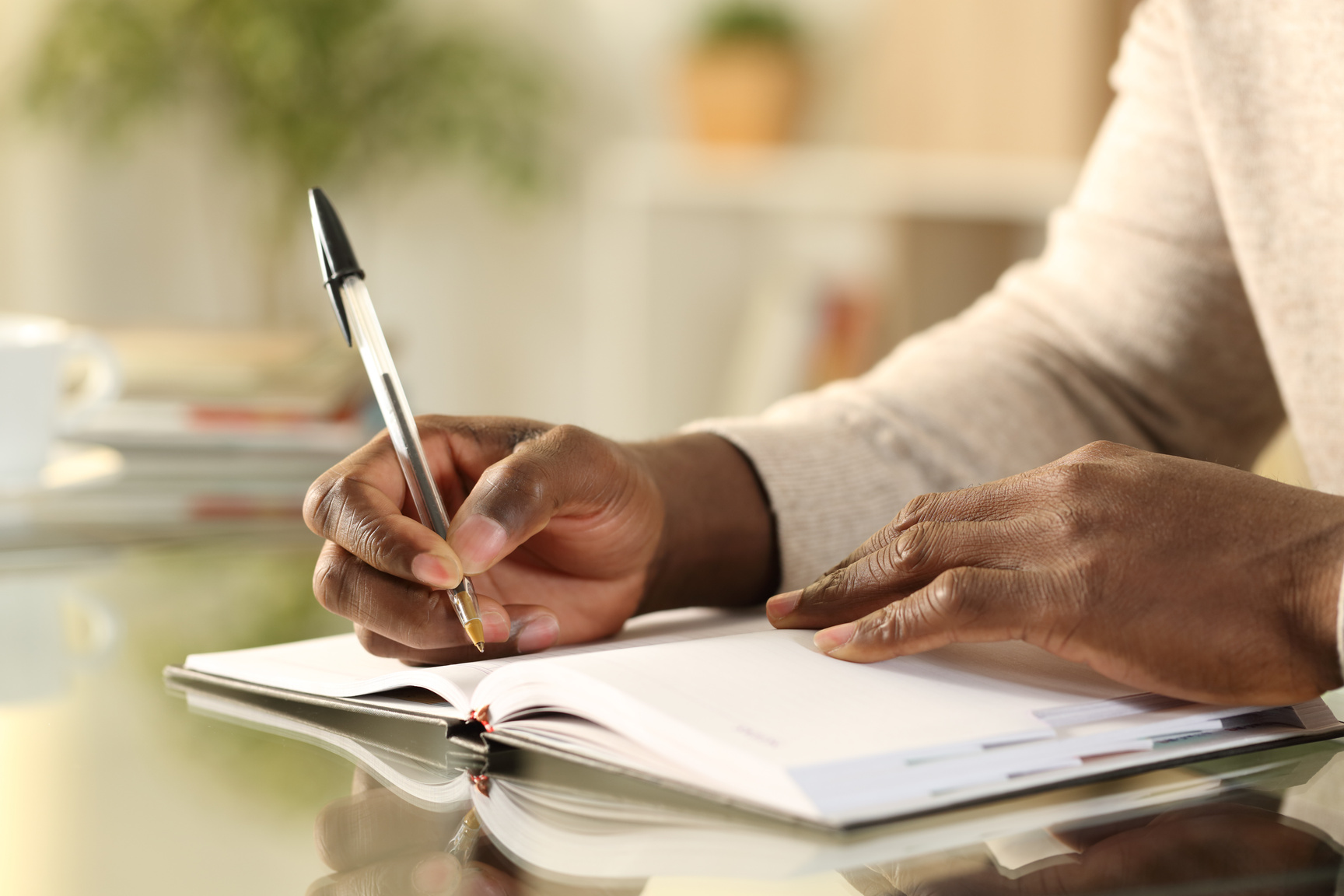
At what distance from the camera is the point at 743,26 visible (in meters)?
2.62

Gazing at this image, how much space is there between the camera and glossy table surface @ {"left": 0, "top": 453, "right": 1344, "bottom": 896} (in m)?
0.36

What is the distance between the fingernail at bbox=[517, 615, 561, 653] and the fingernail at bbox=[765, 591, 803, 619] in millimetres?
92

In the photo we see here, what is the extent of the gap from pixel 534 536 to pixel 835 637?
18 cm

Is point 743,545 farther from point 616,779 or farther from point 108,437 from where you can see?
point 108,437

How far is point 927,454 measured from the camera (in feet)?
2.57

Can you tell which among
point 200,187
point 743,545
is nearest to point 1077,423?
point 743,545

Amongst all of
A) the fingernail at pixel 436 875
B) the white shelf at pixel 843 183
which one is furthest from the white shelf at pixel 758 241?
the fingernail at pixel 436 875

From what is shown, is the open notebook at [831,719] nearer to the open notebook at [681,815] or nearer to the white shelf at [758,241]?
the open notebook at [681,815]

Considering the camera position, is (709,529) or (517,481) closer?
(517,481)

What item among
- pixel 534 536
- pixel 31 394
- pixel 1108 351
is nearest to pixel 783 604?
pixel 534 536

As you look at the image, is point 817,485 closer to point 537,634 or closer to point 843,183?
point 537,634

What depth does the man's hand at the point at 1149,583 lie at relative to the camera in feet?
1.47

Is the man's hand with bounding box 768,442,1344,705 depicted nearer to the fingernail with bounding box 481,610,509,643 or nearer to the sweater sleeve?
the fingernail with bounding box 481,610,509,643

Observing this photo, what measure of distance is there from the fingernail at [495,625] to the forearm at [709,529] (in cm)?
13
